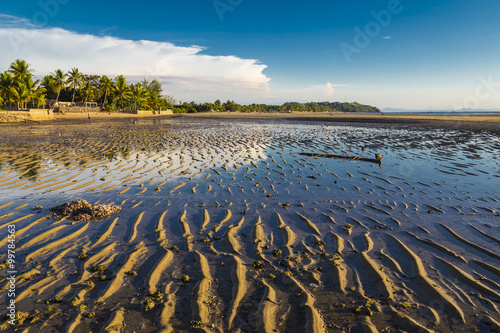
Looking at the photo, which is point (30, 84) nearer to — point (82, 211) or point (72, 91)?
point (72, 91)

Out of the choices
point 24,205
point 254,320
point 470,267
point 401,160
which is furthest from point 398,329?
point 401,160

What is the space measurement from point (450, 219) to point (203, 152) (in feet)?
42.8

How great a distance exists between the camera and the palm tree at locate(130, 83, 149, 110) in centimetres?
8569

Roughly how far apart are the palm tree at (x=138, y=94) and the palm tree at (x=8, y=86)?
32.1 metres

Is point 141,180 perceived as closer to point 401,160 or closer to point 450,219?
point 450,219

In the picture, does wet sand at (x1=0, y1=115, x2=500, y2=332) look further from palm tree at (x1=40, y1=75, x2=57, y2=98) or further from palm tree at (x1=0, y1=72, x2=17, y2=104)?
palm tree at (x1=40, y1=75, x2=57, y2=98)

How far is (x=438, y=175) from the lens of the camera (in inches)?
452

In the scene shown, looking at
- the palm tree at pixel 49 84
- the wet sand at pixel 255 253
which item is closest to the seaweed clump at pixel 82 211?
the wet sand at pixel 255 253

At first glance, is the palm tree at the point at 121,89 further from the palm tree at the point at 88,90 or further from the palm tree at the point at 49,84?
the palm tree at the point at 49,84

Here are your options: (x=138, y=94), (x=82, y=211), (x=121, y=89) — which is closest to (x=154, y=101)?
(x=138, y=94)

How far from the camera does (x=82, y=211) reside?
21.9ft

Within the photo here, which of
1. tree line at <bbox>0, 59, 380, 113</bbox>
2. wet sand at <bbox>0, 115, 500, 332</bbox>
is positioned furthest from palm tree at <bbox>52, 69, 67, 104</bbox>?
wet sand at <bbox>0, 115, 500, 332</bbox>

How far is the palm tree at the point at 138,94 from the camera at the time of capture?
8569 cm

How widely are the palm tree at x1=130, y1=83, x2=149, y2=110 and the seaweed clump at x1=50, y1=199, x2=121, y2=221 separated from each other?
88.4 meters
